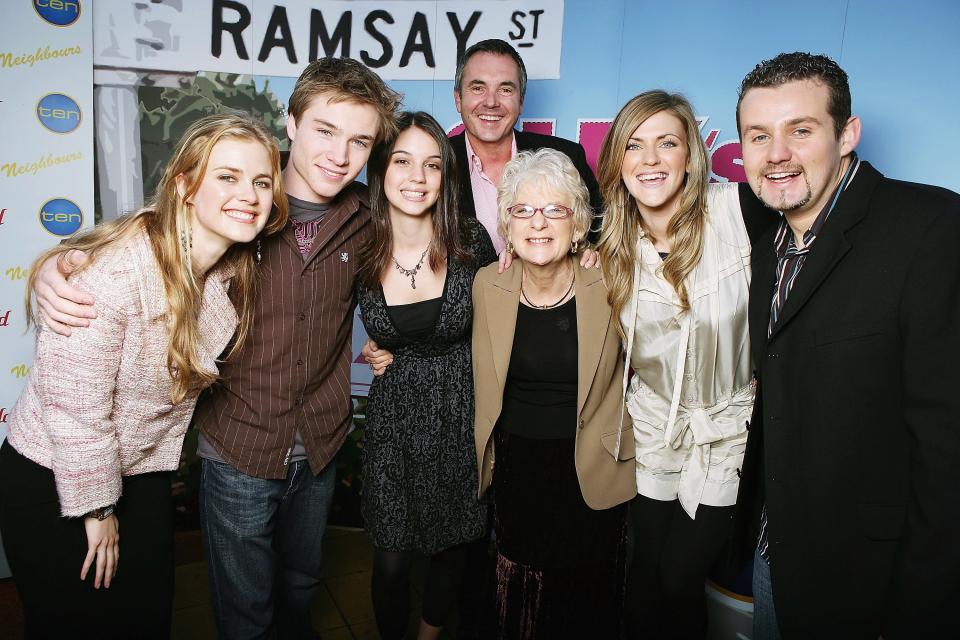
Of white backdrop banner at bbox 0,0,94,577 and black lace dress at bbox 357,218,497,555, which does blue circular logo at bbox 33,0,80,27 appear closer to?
white backdrop banner at bbox 0,0,94,577

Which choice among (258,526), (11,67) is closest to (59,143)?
(11,67)

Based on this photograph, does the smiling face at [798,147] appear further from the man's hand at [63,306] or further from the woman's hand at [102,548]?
the woman's hand at [102,548]

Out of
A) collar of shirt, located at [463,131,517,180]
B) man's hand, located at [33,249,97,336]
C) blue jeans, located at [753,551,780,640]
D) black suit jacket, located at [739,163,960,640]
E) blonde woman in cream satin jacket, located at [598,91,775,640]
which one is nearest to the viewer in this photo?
black suit jacket, located at [739,163,960,640]

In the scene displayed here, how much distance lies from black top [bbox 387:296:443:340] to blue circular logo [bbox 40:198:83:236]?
73.1 inches

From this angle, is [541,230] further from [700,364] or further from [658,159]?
[700,364]

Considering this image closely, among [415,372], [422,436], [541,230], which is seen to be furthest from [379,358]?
[541,230]

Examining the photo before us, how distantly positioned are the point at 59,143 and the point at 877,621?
144 inches

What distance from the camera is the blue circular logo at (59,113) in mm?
2848

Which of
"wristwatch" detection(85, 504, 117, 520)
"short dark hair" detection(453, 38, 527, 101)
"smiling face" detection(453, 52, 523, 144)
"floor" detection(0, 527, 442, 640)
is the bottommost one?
"floor" detection(0, 527, 442, 640)

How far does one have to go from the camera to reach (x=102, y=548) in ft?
5.30

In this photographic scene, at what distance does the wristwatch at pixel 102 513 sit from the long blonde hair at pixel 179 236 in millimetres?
319

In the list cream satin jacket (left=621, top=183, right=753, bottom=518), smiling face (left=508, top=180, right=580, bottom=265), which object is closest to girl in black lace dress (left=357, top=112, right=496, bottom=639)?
smiling face (left=508, top=180, right=580, bottom=265)

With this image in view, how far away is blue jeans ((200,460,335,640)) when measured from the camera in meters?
1.95

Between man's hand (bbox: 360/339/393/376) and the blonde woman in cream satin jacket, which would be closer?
the blonde woman in cream satin jacket
